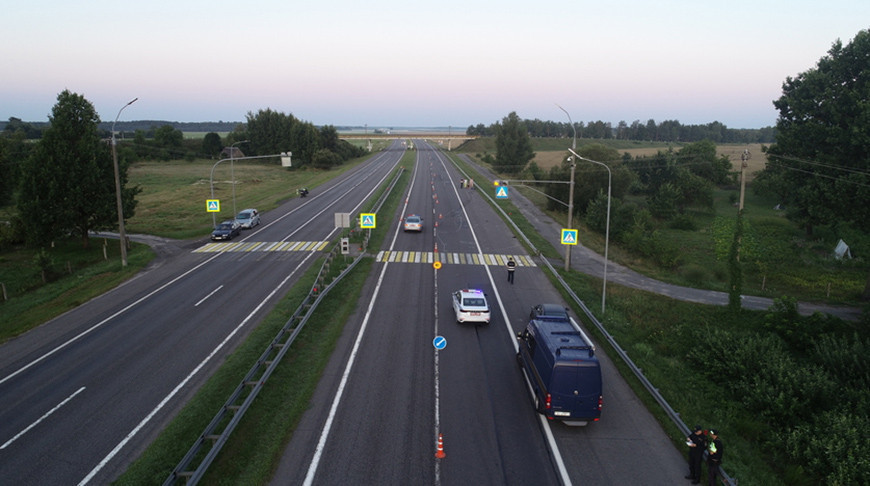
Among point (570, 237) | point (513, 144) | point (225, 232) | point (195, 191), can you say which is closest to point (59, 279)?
point (225, 232)

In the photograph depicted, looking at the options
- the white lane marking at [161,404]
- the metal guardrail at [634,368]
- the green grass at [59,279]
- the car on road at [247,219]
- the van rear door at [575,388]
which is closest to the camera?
the white lane marking at [161,404]

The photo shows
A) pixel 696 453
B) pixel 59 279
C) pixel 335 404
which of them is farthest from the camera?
pixel 59 279

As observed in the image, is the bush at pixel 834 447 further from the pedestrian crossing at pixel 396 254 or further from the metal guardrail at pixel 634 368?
the pedestrian crossing at pixel 396 254

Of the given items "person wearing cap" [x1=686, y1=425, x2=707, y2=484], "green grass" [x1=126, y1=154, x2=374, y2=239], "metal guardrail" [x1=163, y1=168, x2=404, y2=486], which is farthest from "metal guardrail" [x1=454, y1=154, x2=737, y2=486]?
"green grass" [x1=126, y1=154, x2=374, y2=239]

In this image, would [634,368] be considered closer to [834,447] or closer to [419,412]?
[834,447]

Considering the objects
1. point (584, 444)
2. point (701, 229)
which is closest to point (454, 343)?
point (584, 444)

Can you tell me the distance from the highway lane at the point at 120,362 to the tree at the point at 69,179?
10083 millimetres

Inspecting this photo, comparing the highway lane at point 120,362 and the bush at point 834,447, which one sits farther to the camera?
the highway lane at point 120,362

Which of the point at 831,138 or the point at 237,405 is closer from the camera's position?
the point at 237,405

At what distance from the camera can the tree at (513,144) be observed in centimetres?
10375

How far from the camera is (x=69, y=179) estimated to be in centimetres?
3809

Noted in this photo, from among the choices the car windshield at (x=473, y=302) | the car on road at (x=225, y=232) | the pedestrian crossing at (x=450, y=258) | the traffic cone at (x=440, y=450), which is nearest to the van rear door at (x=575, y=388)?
the traffic cone at (x=440, y=450)

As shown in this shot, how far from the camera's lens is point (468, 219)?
5556 cm

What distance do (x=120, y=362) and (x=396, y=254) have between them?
71.0 feet
